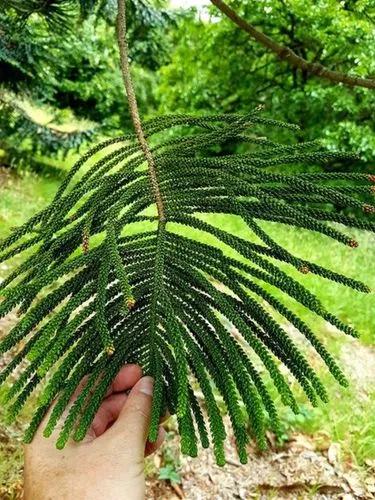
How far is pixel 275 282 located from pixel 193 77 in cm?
1339

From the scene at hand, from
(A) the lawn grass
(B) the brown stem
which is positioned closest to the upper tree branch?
(B) the brown stem

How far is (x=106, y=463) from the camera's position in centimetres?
134

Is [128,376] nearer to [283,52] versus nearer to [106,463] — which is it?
[106,463]

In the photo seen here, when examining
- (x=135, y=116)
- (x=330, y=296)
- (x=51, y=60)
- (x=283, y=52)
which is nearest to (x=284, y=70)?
(x=51, y=60)

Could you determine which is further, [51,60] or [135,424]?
[51,60]

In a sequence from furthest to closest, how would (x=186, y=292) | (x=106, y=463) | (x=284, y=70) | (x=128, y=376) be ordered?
(x=284, y=70) < (x=106, y=463) < (x=128, y=376) < (x=186, y=292)

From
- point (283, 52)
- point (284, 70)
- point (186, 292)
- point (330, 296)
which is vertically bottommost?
point (186, 292)

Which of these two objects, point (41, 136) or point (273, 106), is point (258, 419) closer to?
point (41, 136)

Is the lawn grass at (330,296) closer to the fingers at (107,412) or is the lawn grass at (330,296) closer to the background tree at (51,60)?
the background tree at (51,60)

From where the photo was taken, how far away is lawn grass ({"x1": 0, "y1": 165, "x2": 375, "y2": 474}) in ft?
11.7

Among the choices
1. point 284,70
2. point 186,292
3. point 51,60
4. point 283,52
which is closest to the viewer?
point 186,292

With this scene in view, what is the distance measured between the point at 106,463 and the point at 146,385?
26 cm

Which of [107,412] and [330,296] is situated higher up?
[330,296]

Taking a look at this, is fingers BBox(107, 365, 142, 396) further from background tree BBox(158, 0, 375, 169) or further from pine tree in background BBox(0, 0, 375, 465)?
background tree BBox(158, 0, 375, 169)
